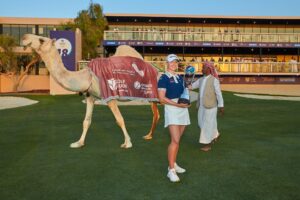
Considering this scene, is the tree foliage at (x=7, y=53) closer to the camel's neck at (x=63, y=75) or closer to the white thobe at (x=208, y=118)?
the camel's neck at (x=63, y=75)

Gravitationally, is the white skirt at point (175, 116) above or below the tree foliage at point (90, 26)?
below

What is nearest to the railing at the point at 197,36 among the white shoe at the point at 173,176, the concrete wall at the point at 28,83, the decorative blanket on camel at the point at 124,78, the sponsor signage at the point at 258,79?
the sponsor signage at the point at 258,79

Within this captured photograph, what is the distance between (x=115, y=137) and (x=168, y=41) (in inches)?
1110

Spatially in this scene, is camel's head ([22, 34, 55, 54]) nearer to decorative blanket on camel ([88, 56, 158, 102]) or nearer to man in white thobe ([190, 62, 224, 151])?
decorative blanket on camel ([88, 56, 158, 102])

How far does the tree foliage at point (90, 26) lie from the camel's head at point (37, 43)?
30205 mm

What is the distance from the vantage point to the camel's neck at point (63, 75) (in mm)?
8812

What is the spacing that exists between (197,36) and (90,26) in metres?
10.2

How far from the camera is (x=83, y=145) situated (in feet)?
31.8

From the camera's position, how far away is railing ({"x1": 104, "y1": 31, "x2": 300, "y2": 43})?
37987 mm

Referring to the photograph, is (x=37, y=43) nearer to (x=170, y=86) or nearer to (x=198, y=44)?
(x=170, y=86)

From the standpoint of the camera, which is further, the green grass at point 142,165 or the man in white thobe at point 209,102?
the man in white thobe at point 209,102

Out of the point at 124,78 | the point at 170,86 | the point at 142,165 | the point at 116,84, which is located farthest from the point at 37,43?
the point at 170,86

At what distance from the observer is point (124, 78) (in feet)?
31.5

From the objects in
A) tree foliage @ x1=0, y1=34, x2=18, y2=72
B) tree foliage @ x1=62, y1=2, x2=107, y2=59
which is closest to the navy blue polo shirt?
tree foliage @ x1=62, y1=2, x2=107, y2=59
